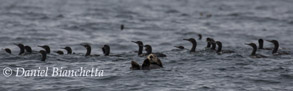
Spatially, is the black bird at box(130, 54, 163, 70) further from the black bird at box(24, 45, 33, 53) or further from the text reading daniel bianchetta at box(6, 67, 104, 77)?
the black bird at box(24, 45, 33, 53)

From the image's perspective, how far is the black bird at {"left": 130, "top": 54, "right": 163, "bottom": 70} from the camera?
1723 centimetres

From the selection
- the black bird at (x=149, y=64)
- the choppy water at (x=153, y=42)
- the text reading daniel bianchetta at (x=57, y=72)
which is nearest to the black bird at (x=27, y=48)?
the choppy water at (x=153, y=42)

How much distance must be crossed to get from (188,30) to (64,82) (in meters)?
19.6

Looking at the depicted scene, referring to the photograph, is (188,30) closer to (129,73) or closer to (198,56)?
(198,56)

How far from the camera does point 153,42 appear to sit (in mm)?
28359

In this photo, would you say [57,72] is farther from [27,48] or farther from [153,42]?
[153,42]

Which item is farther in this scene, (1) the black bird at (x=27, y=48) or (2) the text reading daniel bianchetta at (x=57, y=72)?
(1) the black bird at (x=27, y=48)

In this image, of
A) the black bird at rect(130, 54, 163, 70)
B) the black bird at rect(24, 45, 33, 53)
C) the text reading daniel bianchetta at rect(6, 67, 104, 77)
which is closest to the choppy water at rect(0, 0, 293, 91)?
the black bird at rect(130, 54, 163, 70)

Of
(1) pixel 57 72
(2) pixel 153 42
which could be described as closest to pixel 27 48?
(1) pixel 57 72

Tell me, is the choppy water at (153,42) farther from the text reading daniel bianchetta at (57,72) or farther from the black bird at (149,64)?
the text reading daniel bianchetta at (57,72)

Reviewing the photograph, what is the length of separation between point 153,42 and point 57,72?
11852 mm

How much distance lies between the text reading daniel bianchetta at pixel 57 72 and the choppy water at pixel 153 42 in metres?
0.42

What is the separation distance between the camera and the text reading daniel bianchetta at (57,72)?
1664cm

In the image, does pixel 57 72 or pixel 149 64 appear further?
pixel 149 64
